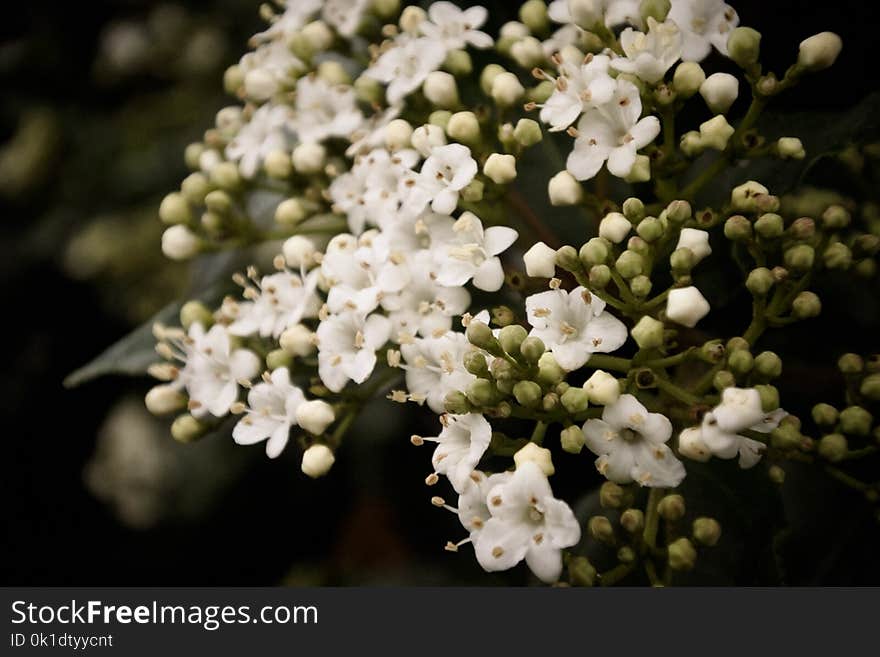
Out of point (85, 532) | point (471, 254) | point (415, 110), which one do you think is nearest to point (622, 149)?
point (471, 254)

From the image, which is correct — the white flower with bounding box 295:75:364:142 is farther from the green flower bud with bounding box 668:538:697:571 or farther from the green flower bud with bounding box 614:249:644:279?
the green flower bud with bounding box 668:538:697:571

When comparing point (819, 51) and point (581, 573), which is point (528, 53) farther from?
point (581, 573)

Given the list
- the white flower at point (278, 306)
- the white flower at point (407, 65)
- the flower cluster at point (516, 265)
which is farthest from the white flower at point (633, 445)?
the white flower at point (407, 65)

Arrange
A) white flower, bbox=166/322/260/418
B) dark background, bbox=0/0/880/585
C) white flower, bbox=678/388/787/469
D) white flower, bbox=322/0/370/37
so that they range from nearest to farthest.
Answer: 1. white flower, bbox=678/388/787/469
2. white flower, bbox=166/322/260/418
3. white flower, bbox=322/0/370/37
4. dark background, bbox=0/0/880/585

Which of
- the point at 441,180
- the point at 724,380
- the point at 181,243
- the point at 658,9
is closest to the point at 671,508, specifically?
the point at 724,380

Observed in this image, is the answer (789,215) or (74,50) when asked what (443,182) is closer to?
→ (789,215)

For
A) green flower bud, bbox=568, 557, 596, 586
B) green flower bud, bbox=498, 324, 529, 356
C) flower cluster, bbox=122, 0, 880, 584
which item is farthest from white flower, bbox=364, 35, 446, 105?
green flower bud, bbox=568, 557, 596, 586

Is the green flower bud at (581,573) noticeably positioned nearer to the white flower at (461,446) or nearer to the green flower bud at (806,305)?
the white flower at (461,446)
